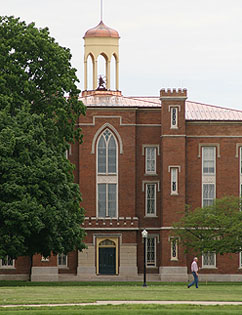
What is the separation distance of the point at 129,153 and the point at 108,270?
8.62 meters

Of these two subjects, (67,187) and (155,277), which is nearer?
(67,187)

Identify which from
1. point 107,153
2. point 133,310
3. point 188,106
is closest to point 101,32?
point 188,106

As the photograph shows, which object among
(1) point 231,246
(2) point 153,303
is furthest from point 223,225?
(2) point 153,303

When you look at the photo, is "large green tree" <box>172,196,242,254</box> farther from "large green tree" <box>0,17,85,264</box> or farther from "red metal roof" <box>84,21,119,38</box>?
"red metal roof" <box>84,21,119,38</box>

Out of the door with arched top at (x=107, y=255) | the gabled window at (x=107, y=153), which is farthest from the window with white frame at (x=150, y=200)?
the door with arched top at (x=107, y=255)

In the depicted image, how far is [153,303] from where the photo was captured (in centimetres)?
3450

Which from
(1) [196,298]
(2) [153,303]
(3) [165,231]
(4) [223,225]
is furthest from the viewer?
(3) [165,231]

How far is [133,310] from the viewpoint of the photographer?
31281 millimetres

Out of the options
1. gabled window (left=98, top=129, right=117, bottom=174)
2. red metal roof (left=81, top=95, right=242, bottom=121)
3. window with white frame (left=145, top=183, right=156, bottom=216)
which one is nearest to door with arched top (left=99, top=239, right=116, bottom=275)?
window with white frame (left=145, top=183, right=156, bottom=216)

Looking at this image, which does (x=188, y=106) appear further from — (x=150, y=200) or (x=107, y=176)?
(x=107, y=176)

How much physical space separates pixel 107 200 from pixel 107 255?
3982mm

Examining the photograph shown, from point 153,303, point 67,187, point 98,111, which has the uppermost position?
point 98,111

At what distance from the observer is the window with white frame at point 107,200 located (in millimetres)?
70750

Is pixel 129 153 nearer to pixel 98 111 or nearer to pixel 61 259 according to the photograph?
pixel 98 111
